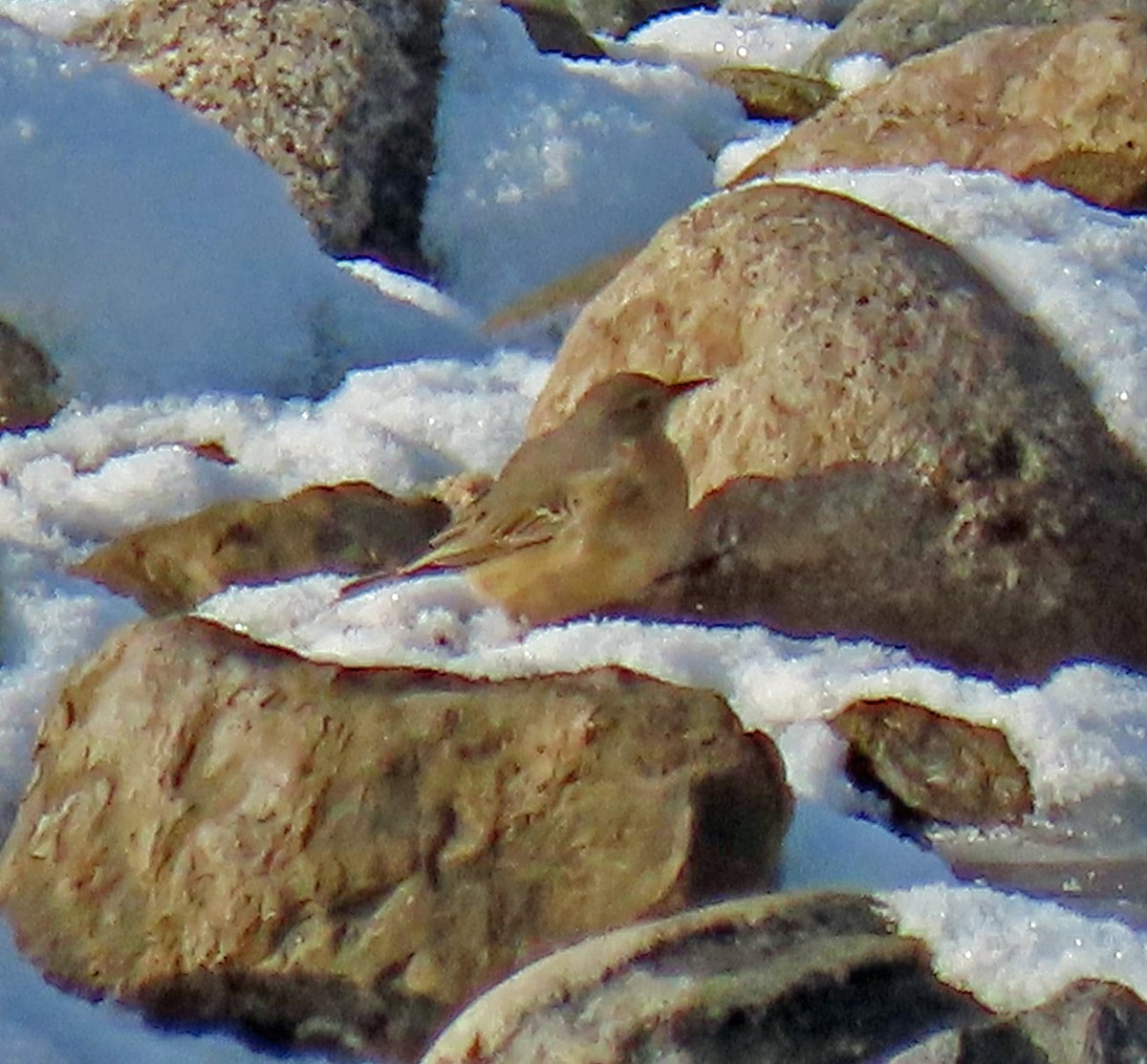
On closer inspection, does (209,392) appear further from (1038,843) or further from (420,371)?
(1038,843)

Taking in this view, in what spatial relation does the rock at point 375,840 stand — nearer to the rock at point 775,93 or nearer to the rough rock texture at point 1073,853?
the rough rock texture at point 1073,853

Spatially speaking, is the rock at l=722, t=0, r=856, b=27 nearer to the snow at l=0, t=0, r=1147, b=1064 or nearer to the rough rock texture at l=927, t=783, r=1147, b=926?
the snow at l=0, t=0, r=1147, b=1064

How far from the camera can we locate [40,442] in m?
7.42

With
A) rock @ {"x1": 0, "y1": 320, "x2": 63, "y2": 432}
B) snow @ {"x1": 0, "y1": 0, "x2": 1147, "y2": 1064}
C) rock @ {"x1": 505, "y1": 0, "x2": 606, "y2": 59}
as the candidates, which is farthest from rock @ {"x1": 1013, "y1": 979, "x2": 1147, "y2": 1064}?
rock @ {"x1": 505, "y1": 0, "x2": 606, "y2": 59}

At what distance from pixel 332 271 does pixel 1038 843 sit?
3858 millimetres

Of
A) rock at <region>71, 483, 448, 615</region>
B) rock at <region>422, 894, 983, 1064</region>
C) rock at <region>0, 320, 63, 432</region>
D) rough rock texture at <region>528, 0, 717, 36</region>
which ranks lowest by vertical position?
rough rock texture at <region>528, 0, 717, 36</region>

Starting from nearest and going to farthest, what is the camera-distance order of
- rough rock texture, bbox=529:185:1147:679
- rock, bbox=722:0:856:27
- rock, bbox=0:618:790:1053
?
rock, bbox=0:618:790:1053 < rough rock texture, bbox=529:185:1147:679 < rock, bbox=722:0:856:27

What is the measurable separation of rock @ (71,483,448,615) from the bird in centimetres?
17

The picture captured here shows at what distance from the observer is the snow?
4707 mm

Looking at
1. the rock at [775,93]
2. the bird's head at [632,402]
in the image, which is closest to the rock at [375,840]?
the bird's head at [632,402]

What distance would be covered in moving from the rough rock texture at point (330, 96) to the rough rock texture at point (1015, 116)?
47.9 inches

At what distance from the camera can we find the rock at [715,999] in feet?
11.6

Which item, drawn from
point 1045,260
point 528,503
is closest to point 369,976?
point 528,503

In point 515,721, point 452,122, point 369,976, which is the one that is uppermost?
point 515,721
